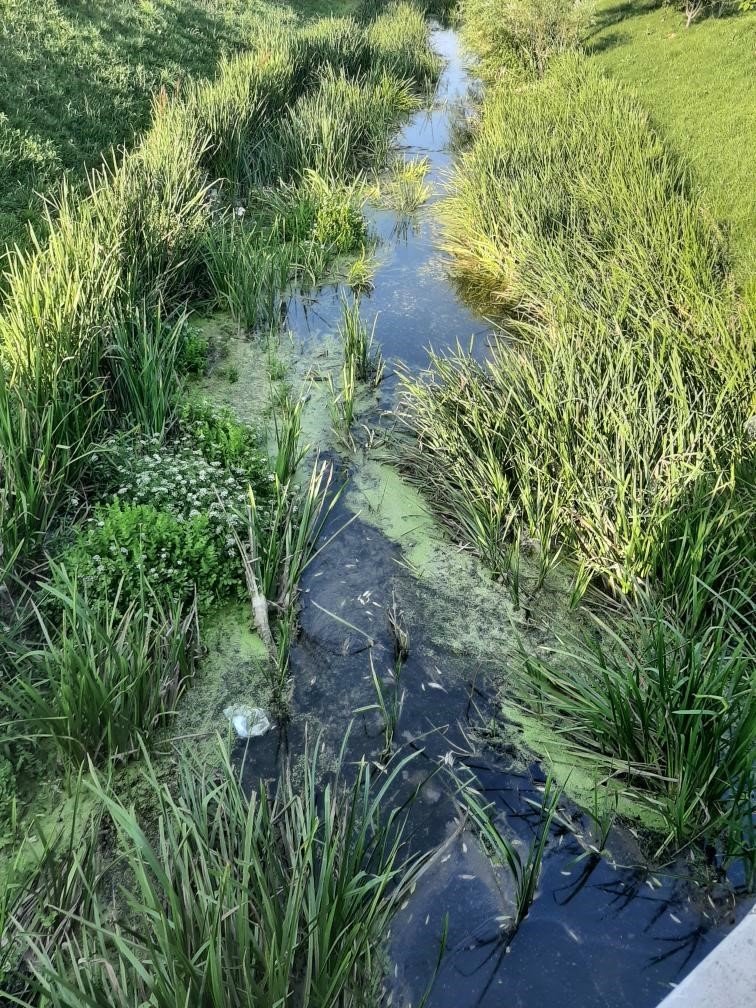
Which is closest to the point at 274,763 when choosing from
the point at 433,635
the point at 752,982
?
the point at 433,635

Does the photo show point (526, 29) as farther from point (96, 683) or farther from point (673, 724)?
point (96, 683)

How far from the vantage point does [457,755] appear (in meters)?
2.56

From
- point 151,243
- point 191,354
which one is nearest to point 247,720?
point 191,354

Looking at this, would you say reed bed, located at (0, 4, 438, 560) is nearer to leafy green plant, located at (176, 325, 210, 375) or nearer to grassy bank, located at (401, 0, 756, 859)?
leafy green plant, located at (176, 325, 210, 375)

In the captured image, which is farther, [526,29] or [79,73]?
[526,29]

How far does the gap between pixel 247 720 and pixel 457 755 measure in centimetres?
77

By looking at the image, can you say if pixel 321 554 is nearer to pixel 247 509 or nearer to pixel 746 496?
pixel 247 509

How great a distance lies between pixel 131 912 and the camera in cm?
205

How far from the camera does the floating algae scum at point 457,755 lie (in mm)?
1991

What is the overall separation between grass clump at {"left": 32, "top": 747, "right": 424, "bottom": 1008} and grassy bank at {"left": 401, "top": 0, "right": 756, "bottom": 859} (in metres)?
0.86

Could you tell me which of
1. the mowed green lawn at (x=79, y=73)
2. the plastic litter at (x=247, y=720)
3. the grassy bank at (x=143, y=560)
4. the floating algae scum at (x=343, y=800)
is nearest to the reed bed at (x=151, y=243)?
the grassy bank at (x=143, y=560)

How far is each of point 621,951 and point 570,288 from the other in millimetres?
3733

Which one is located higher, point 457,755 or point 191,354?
point 191,354

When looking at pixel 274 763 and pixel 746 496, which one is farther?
pixel 746 496
